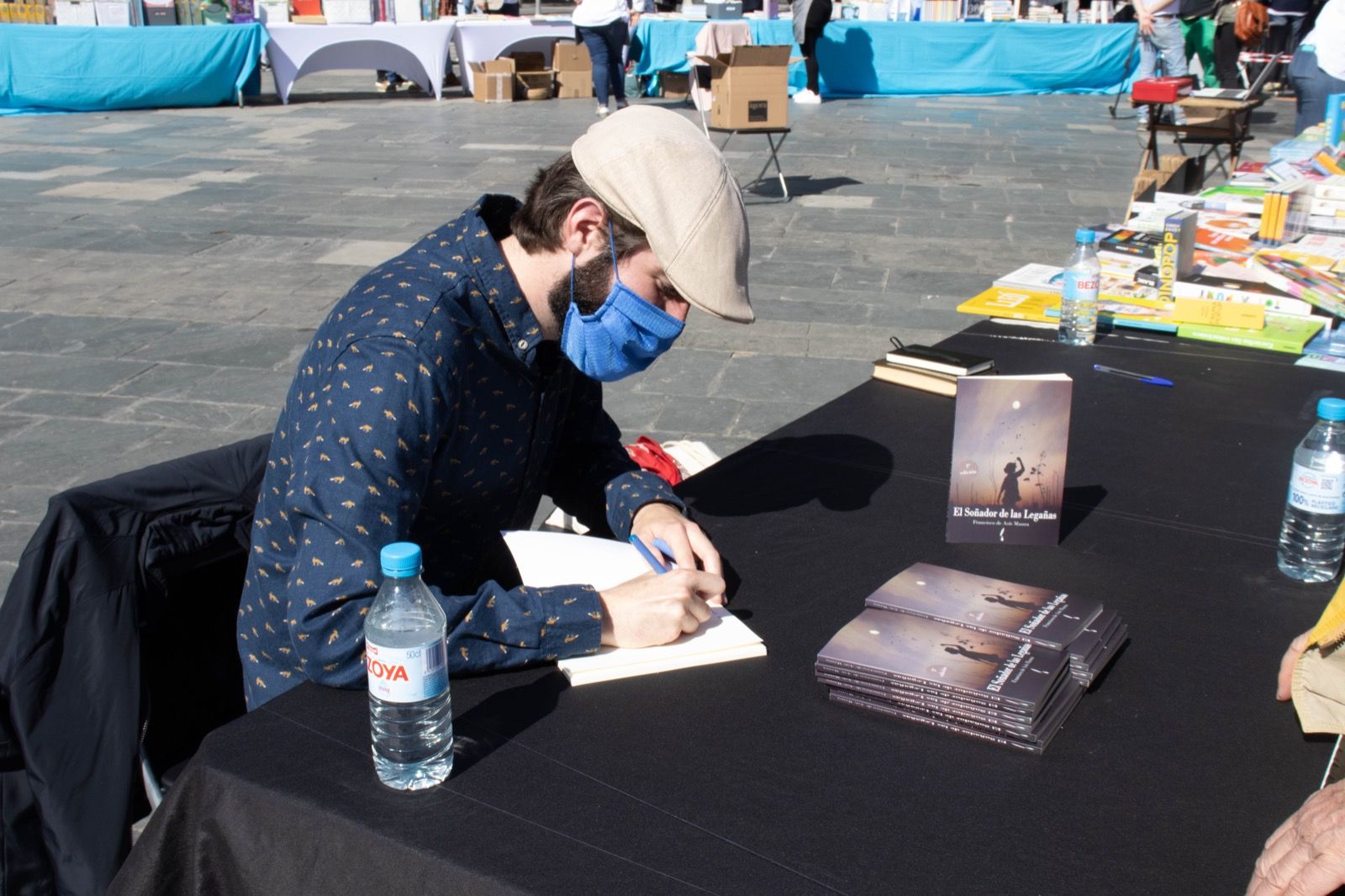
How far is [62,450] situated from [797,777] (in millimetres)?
3415

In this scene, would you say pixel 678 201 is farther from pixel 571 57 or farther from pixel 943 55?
pixel 943 55

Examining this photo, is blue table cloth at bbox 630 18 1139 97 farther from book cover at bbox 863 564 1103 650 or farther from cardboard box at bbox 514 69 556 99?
book cover at bbox 863 564 1103 650

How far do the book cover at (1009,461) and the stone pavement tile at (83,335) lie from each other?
159 inches

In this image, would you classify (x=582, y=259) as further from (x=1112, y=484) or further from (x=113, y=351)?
(x=113, y=351)

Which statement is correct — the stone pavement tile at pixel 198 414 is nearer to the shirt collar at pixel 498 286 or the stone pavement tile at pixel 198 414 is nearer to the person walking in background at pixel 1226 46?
the shirt collar at pixel 498 286

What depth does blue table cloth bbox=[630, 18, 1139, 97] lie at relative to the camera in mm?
13156

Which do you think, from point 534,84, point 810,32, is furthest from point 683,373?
point 810,32

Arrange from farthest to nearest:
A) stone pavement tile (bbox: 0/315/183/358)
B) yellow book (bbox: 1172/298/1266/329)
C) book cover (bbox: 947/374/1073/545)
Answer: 1. stone pavement tile (bbox: 0/315/183/358)
2. yellow book (bbox: 1172/298/1266/329)
3. book cover (bbox: 947/374/1073/545)

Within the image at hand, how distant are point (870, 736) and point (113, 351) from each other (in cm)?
440

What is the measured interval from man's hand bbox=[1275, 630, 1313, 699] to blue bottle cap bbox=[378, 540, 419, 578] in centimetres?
103

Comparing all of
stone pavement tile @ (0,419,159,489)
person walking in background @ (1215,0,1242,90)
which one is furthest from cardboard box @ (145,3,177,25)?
person walking in background @ (1215,0,1242,90)

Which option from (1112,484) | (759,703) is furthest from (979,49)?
(759,703)

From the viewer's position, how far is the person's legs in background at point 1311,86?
19.9ft

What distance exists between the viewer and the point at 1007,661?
4.58 feet
